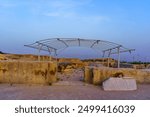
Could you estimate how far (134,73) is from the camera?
1173cm

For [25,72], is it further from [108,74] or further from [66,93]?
[108,74]

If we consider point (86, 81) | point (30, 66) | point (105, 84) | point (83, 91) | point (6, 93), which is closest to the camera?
point (6, 93)

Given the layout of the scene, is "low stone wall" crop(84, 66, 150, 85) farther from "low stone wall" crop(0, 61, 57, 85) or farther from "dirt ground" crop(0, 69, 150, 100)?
"low stone wall" crop(0, 61, 57, 85)

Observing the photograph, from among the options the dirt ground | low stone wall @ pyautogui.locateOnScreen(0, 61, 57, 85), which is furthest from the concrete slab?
low stone wall @ pyautogui.locateOnScreen(0, 61, 57, 85)

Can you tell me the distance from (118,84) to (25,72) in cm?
407

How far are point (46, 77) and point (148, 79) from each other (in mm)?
4799

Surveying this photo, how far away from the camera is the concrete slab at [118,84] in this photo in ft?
33.4

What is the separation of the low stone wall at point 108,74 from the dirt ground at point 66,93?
58cm

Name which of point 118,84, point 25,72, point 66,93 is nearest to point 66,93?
point 66,93

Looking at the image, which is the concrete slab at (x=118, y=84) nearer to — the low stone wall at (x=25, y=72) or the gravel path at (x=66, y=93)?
the gravel path at (x=66, y=93)

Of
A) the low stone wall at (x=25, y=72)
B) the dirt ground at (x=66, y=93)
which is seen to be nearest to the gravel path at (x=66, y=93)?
the dirt ground at (x=66, y=93)

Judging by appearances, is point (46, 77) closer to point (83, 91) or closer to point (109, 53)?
point (83, 91)

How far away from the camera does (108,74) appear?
443 inches

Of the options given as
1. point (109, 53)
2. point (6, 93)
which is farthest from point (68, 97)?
point (109, 53)
